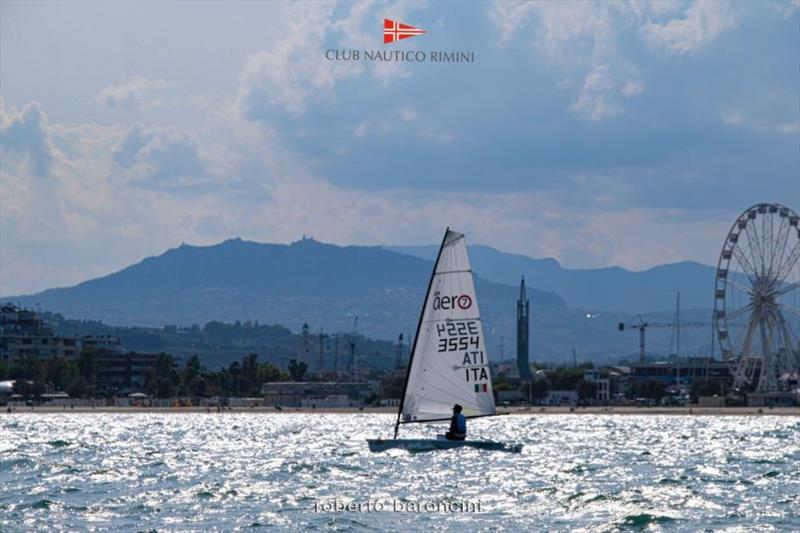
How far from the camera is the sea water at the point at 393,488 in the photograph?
43.4 meters

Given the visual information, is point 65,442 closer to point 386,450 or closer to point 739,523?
point 386,450

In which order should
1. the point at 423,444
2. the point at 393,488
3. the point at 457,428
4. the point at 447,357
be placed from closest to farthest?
the point at 393,488
the point at 457,428
the point at 447,357
the point at 423,444

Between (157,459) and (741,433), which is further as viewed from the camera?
(741,433)

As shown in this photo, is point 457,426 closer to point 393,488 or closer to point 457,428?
point 457,428

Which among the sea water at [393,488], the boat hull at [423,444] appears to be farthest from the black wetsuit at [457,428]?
the sea water at [393,488]

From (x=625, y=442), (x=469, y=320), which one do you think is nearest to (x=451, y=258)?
(x=469, y=320)

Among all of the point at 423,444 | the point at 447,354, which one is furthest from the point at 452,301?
the point at 423,444

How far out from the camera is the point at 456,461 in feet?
212

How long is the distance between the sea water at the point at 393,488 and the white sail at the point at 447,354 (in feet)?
7.70

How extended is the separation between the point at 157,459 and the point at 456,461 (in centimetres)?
1382

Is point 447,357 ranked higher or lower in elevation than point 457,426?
higher

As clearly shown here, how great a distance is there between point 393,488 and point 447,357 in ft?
42.9

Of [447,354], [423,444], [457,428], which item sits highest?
[447,354]

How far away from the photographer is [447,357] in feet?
214
